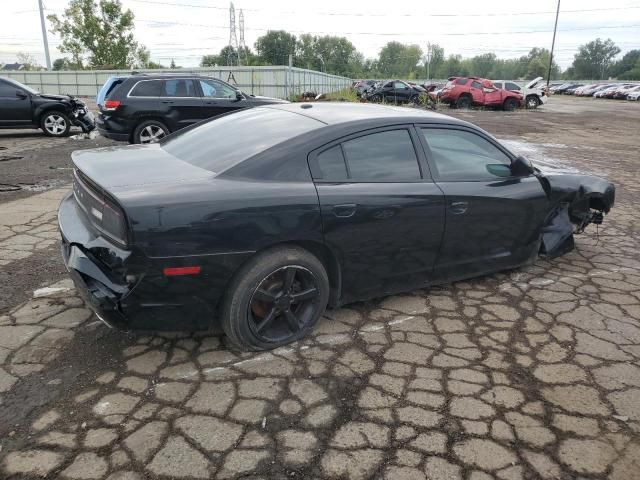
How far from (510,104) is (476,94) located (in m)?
2.23

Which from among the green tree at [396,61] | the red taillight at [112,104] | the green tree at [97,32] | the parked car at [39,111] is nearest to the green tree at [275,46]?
the green tree at [396,61]

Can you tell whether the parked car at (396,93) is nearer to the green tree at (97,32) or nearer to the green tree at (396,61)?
the green tree at (97,32)

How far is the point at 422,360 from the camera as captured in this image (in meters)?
3.06

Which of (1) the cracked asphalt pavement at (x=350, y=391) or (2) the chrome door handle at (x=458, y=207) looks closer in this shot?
(1) the cracked asphalt pavement at (x=350, y=391)

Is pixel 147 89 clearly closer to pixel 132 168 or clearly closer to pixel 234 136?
pixel 234 136

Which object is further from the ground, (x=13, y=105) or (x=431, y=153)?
(x=431, y=153)

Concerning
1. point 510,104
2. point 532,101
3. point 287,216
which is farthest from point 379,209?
point 532,101

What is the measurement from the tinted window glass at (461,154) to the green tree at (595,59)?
5080 inches

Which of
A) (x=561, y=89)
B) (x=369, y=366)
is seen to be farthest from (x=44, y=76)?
(x=561, y=89)

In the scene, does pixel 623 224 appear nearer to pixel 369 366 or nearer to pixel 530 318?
pixel 530 318

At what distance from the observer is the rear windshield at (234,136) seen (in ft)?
10.4

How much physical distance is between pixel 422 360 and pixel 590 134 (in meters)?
16.7

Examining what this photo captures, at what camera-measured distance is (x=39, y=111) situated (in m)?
11.7

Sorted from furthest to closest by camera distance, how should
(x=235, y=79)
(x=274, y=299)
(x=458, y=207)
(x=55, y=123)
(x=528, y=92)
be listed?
1. (x=528, y=92)
2. (x=235, y=79)
3. (x=55, y=123)
4. (x=458, y=207)
5. (x=274, y=299)
